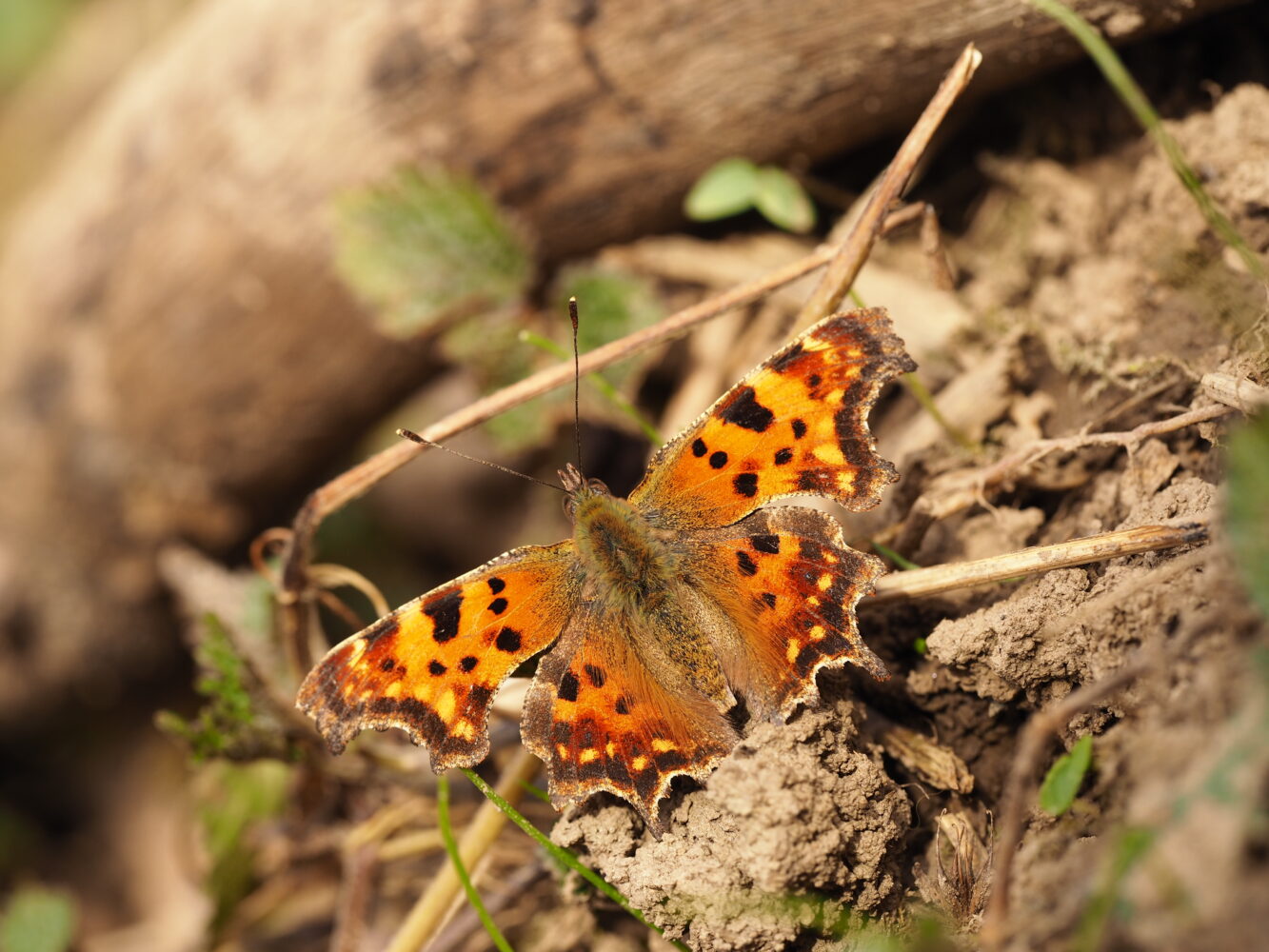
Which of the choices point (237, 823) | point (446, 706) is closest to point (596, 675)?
point (446, 706)

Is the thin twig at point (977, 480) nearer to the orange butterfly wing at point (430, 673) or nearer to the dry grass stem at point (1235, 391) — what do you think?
the dry grass stem at point (1235, 391)

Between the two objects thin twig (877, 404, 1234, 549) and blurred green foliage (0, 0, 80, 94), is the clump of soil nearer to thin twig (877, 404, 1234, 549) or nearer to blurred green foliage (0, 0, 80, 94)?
thin twig (877, 404, 1234, 549)

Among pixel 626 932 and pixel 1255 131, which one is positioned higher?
pixel 1255 131

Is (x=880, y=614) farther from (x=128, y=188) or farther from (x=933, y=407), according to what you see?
(x=128, y=188)

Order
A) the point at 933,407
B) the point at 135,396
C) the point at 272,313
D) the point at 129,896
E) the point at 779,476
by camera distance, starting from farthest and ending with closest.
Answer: the point at 129,896 < the point at 135,396 < the point at 272,313 < the point at 933,407 < the point at 779,476

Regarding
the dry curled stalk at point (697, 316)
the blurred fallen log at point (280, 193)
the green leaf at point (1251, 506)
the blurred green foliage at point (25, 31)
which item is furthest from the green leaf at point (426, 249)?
the blurred green foliage at point (25, 31)

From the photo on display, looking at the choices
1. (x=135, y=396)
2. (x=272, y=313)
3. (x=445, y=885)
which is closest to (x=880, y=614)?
(x=445, y=885)

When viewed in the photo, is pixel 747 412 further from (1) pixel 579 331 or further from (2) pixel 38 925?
(2) pixel 38 925
